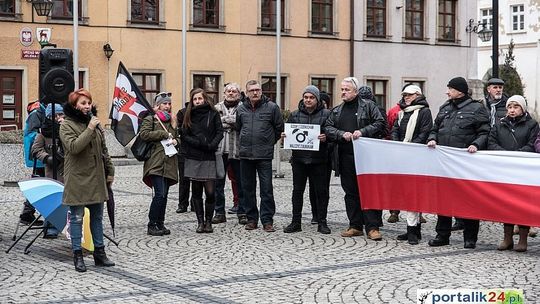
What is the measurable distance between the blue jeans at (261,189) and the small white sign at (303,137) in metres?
0.55

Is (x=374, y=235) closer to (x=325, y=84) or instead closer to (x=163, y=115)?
(x=163, y=115)

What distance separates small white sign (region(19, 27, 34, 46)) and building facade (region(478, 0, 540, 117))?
110ft

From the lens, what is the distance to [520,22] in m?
57.6

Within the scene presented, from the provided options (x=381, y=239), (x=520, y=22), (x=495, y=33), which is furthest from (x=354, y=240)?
(x=520, y=22)

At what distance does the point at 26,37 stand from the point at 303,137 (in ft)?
63.4

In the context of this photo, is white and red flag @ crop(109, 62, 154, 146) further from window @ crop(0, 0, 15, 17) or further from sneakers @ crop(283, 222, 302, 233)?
window @ crop(0, 0, 15, 17)

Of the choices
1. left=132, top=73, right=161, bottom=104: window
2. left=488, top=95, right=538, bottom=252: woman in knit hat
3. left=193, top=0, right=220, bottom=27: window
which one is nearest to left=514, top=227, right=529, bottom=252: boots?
left=488, top=95, right=538, bottom=252: woman in knit hat

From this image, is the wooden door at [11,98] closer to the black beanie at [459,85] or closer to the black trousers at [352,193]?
the black trousers at [352,193]

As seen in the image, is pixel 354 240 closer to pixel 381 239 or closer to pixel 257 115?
pixel 381 239

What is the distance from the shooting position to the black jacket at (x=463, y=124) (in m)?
11.0

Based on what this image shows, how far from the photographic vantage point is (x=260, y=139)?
41.2 feet

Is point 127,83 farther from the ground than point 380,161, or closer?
farther from the ground

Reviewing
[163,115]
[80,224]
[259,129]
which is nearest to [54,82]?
[163,115]

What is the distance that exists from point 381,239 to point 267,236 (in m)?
1.44
